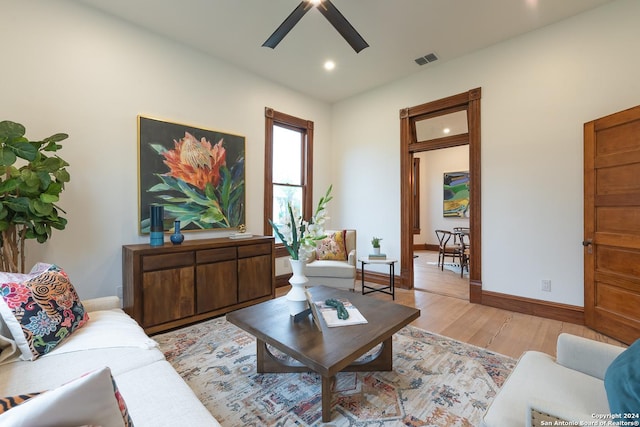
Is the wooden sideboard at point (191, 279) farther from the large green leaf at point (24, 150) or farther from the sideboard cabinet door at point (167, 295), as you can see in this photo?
the large green leaf at point (24, 150)

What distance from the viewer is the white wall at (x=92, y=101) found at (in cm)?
251

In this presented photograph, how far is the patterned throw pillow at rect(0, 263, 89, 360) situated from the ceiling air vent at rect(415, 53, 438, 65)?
4326 millimetres

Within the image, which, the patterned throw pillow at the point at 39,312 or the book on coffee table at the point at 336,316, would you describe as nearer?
the patterned throw pillow at the point at 39,312

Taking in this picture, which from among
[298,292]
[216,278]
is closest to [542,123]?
[298,292]

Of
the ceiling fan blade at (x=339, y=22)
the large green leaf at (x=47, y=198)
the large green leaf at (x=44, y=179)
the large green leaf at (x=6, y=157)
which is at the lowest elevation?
the large green leaf at (x=47, y=198)

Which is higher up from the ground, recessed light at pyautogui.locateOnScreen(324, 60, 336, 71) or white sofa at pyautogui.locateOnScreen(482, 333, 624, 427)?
recessed light at pyautogui.locateOnScreen(324, 60, 336, 71)

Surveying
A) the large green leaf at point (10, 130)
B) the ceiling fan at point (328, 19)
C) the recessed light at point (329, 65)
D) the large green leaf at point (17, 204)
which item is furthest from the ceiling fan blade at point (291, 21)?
the large green leaf at point (17, 204)

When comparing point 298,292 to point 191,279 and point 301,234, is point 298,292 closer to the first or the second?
point 301,234

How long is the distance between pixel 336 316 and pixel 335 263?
1.96 metres

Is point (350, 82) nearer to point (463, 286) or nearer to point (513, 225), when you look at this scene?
point (513, 225)

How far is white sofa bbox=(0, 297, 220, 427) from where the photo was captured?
1095mm

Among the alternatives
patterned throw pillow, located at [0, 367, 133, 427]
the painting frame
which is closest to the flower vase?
patterned throw pillow, located at [0, 367, 133, 427]

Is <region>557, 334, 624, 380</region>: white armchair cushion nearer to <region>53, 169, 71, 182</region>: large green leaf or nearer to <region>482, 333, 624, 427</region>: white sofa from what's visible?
<region>482, 333, 624, 427</region>: white sofa

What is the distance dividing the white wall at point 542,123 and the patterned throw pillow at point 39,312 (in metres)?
4.06
